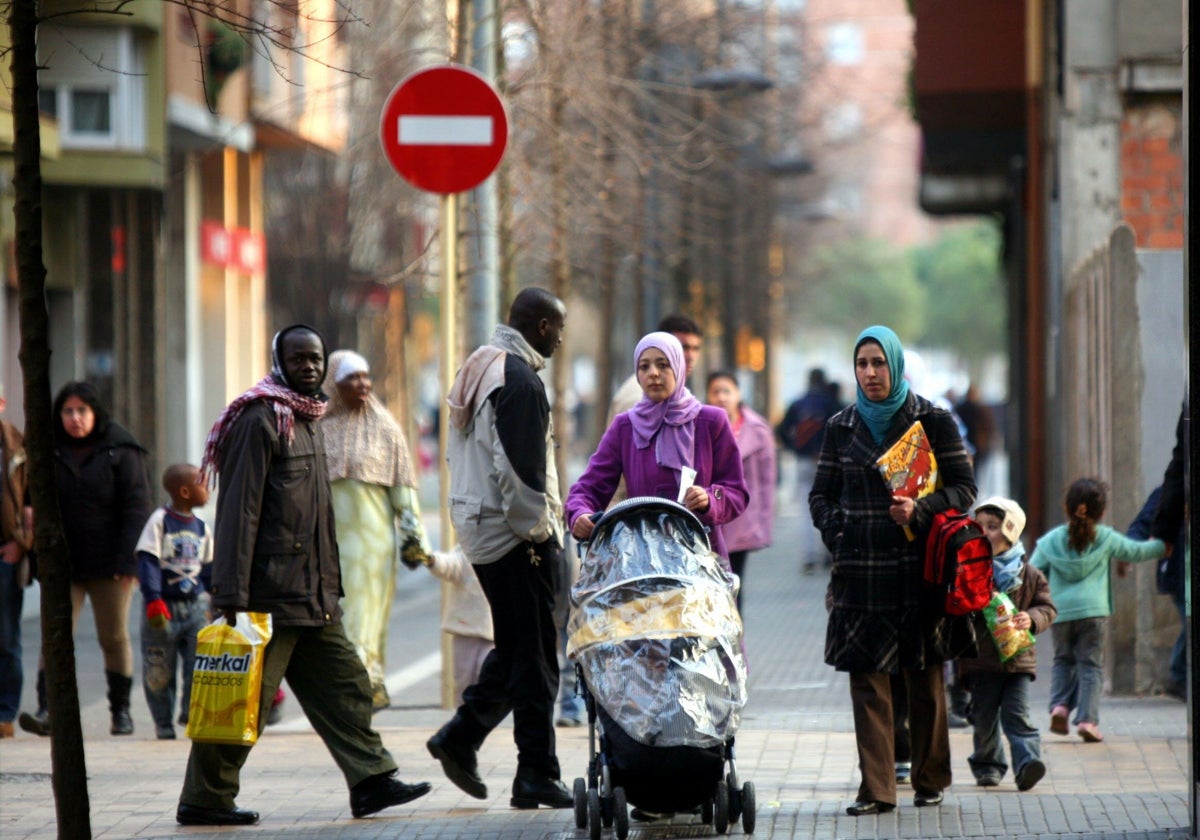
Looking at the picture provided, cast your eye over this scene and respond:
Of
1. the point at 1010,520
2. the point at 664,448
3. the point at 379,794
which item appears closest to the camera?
the point at 379,794

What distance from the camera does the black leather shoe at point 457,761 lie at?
8086 mm

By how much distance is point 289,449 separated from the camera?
308 inches

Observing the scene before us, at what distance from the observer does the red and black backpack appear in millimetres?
7652

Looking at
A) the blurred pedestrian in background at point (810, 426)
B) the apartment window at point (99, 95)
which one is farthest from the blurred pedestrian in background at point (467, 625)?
the apartment window at point (99, 95)

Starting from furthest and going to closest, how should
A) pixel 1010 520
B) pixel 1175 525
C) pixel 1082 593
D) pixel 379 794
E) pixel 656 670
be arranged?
pixel 1175 525
pixel 1082 593
pixel 1010 520
pixel 379 794
pixel 656 670

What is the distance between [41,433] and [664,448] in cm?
264

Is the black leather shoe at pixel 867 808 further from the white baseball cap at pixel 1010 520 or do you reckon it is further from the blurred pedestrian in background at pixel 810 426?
the blurred pedestrian in background at pixel 810 426

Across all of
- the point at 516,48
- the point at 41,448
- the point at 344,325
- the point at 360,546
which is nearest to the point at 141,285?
the point at 344,325

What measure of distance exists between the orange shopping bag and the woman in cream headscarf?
2.54 meters

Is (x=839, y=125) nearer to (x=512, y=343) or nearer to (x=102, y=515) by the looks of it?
(x=102, y=515)

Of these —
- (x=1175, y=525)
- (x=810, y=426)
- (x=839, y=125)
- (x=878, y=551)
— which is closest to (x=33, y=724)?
(x=878, y=551)

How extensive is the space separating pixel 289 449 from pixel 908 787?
2.78 meters

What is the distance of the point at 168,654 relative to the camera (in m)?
10.8

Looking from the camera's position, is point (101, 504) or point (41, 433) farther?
point (101, 504)
